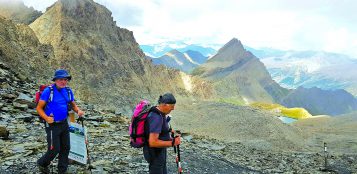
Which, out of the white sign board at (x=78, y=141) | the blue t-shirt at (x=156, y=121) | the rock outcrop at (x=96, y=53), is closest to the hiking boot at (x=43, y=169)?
the white sign board at (x=78, y=141)

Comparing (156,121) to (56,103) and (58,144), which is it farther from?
(58,144)

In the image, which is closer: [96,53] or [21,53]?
[21,53]

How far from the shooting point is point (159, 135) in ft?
31.5

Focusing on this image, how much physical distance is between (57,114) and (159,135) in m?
3.41

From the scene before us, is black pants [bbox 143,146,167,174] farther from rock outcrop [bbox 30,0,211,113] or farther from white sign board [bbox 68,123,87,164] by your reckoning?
rock outcrop [bbox 30,0,211,113]

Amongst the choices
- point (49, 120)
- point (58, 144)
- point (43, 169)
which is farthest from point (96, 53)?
point (49, 120)

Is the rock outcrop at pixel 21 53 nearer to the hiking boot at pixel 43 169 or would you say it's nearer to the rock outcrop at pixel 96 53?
the rock outcrop at pixel 96 53

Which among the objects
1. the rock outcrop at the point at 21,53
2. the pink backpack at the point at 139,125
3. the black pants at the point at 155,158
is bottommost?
the black pants at the point at 155,158

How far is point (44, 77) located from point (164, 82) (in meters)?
133

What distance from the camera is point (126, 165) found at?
1591 cm

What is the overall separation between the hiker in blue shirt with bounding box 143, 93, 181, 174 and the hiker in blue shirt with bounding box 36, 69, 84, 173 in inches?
124

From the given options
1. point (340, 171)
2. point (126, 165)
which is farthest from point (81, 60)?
point (126, 165)

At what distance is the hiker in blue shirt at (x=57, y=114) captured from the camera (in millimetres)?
10859

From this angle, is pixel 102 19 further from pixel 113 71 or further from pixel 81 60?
pixel 81 60
